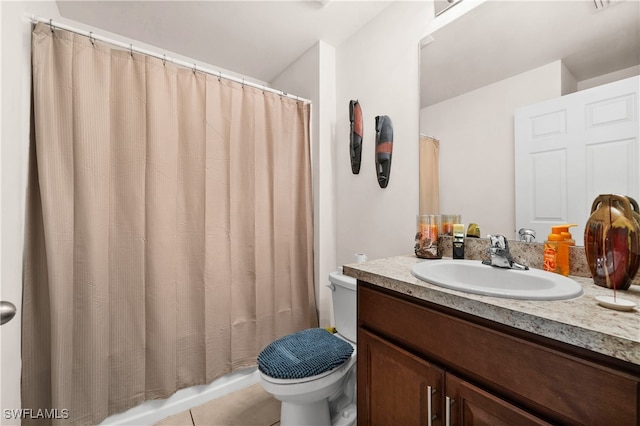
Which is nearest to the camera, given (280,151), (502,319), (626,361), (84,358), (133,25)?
(626,361)

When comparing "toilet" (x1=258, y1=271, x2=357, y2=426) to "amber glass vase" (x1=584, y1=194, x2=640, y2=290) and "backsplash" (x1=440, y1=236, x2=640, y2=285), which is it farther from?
"amber glass vase" (x1=584, y1=194, x2=640, y2=290)

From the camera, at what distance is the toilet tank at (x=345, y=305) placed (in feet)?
4.57

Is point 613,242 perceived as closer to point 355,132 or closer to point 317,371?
point 317,371

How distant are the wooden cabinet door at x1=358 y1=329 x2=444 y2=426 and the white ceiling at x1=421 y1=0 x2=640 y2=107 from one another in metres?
1.10

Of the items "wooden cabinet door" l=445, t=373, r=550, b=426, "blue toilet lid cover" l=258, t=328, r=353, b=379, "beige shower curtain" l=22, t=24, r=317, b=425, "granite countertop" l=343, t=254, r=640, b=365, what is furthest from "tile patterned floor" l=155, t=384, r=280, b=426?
"granite countertop" l=343, t=254, r=640, b=365

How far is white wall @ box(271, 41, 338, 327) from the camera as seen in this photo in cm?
190

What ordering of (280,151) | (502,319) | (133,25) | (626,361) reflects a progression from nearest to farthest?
(626,361) → (502,319) → (133,25) → (280,151)

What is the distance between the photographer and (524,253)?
1007 mm

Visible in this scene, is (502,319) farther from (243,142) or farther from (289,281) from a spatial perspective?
(243,142)

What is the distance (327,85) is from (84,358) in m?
2.10

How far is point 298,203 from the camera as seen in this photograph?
1924 mm

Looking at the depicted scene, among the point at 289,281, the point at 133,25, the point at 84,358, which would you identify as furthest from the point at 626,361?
the point at 133,25

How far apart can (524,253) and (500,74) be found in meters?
0.74

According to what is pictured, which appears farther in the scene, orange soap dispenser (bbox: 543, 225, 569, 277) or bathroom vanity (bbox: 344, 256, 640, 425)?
orange soap dispenser (bbox: 543, 225, 569, 277)
